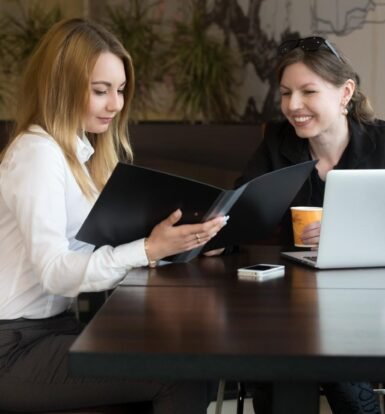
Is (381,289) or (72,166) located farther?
Answer: (72,166)

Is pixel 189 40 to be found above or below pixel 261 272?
above

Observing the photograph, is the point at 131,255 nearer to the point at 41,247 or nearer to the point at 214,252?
the point at 41,247

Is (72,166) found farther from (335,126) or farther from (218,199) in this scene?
(335,126)

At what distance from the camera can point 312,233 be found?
232 centimetres

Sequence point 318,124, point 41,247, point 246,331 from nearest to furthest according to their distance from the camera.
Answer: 1. point 246,331
2. point 41,247
3. point 318,124

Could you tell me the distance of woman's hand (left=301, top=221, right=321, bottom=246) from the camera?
2.30 metres

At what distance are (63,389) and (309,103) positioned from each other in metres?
1.35

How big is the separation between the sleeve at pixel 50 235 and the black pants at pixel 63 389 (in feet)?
0.52

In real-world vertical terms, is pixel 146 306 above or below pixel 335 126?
below

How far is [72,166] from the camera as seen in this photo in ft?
6.84

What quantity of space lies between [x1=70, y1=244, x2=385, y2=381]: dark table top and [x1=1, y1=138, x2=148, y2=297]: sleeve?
0.08m

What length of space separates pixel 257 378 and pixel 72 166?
0.95m

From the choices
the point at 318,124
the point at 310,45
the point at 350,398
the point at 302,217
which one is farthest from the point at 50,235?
the point at 310,45

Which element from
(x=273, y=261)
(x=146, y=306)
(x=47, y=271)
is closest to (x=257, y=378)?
(x=146, y=306)
